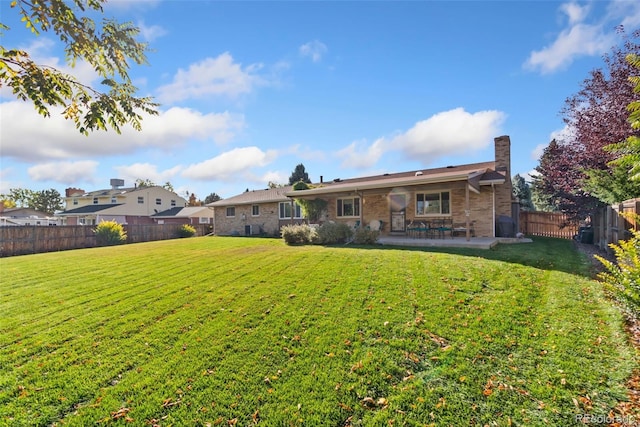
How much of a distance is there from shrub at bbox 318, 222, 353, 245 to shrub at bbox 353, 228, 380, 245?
0.58 metres

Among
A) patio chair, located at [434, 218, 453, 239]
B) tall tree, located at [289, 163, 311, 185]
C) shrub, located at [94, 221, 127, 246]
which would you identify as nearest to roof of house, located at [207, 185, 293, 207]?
shrub, located at [94, 221, 127, 246]

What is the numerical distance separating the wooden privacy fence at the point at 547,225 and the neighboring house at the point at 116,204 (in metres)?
39.8

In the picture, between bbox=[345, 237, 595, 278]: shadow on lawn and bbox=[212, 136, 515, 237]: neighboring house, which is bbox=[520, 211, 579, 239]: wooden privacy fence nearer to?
bbox=[212, 136, 515, 237]: neighboring house

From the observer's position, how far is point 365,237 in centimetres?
1267

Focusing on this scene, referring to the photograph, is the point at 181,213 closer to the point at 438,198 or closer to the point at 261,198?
the point at 261,198

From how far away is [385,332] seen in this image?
4.16 m

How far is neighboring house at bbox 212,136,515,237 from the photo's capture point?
41.7 ft

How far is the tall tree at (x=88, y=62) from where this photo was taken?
3617 mm

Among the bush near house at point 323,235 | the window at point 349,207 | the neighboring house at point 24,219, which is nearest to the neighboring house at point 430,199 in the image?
the window at point 349,207

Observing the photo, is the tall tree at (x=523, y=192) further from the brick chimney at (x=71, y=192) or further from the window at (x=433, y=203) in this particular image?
the brick chimney at (x=71, y=192)

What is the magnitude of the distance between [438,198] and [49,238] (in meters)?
21.3

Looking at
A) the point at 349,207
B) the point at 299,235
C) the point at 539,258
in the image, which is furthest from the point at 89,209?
the point at 539,258

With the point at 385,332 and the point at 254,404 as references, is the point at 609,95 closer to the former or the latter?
the point at 385,332

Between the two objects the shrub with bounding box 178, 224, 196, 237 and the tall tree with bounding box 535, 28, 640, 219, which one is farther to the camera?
the shrub with bounding box 178, 224, 196, 237
